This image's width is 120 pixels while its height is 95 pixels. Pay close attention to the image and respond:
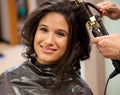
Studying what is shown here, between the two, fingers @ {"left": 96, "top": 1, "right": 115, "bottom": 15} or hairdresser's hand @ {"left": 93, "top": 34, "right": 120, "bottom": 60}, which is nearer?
hairdresser's hand @ {"left": 93, "top": 34, "right": 120, "bottom": 60}

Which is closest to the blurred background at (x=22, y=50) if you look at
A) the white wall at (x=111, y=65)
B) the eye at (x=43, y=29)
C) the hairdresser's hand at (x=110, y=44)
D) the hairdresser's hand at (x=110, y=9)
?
the white wall at (x=111, y=65)

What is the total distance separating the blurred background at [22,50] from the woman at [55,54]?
227mm

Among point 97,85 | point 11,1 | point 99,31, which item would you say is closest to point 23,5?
point 11,1

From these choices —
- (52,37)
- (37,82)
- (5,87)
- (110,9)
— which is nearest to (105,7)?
(110,9)

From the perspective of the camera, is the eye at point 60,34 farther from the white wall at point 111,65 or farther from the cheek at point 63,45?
the white wall at point 111,65

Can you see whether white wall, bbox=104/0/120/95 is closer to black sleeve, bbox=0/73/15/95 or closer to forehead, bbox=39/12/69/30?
forehead, bbox=39/12/69/30

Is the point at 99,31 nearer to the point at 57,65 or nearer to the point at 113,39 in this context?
the point at 113,39

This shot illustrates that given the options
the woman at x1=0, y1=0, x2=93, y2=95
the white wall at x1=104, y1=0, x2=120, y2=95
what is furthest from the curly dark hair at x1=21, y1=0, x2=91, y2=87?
the white wall at x1=104, y1=0, x2=120, y2=95

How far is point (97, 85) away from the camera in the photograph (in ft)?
6.05

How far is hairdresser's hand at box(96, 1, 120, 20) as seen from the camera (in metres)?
1.49

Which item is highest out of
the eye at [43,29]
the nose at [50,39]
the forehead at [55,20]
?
the forehead at [55,20]

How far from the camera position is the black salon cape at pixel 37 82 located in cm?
146

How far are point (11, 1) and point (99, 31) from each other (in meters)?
4.16

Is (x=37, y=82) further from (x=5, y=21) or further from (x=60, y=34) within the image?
(x=5, y=21)
